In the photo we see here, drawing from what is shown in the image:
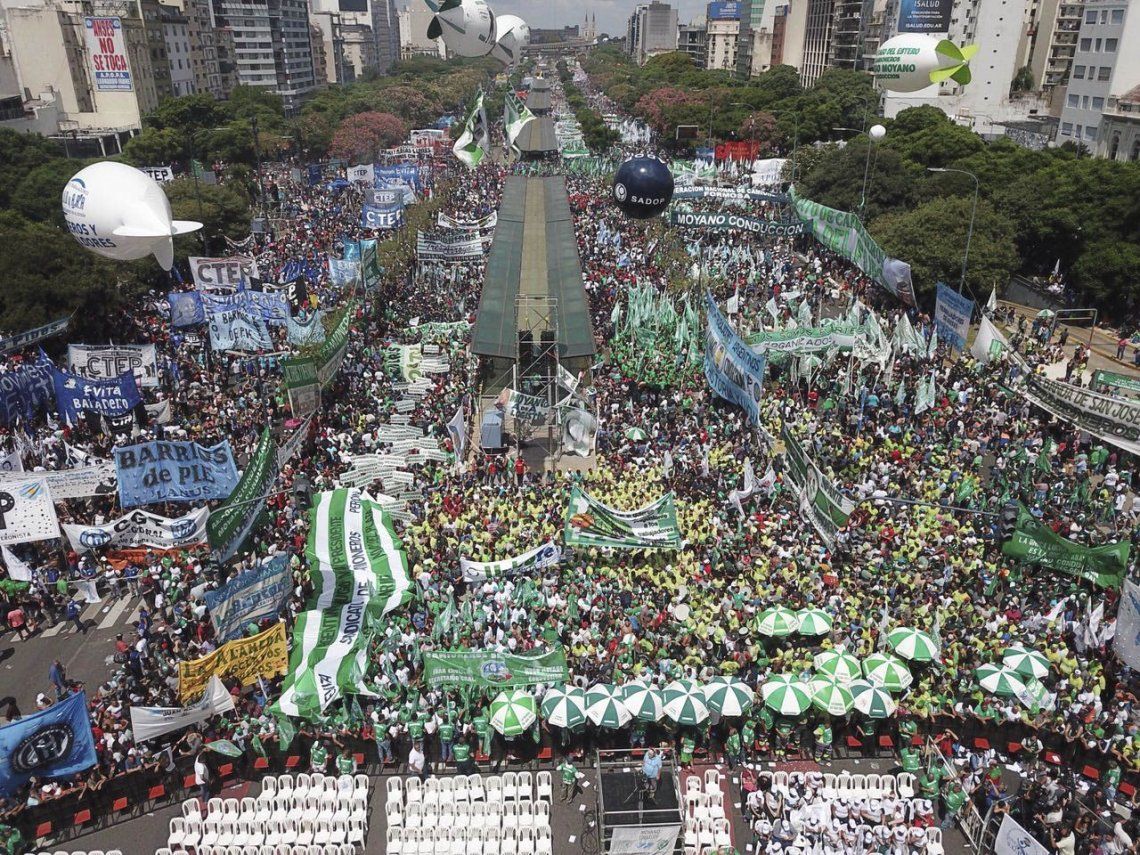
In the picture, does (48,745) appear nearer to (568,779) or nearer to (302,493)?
(568,779)

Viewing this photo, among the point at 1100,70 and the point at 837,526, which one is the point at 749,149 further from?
the point at 837,526

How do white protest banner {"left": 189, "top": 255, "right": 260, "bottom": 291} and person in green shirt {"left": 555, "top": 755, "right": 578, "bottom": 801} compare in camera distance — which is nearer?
person in green shirt {"left": 555, "top": 755, "right": 578, "bottom": 801}

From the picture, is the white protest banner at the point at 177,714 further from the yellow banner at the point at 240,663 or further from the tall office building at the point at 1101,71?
the tall office building at the point at 1101,71

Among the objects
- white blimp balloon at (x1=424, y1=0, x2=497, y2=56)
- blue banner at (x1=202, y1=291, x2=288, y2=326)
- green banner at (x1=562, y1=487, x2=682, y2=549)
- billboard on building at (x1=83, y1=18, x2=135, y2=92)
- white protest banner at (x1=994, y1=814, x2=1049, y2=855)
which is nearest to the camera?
white protest banner at (x1=994, y1=814, x2=1049, y2=855)

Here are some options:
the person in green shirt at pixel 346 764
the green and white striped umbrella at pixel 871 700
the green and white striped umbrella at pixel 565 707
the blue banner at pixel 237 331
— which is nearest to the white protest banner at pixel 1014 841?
the green and white striped umbrella at pixel 871 700

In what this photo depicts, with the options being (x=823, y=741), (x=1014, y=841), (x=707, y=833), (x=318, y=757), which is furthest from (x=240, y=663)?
(x=1014, y=841)

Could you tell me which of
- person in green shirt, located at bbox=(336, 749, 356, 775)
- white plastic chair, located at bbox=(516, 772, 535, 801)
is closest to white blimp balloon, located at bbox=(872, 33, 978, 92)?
white plastic chair, located at bbox=(516, 772, 535, 801)

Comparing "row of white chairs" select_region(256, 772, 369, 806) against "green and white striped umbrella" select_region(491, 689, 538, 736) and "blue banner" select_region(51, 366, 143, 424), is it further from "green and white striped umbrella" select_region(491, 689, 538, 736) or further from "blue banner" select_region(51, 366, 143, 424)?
"blue banner" select_region(51, 366, 143, 424)

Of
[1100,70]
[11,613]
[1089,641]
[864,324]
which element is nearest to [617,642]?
[1089,641]
